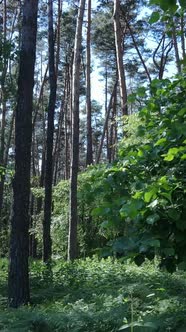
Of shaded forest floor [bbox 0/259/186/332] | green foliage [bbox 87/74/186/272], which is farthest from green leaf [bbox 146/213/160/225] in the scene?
shaded forest floor [bbox 0/259/186/332]

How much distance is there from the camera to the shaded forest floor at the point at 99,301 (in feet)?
16.3

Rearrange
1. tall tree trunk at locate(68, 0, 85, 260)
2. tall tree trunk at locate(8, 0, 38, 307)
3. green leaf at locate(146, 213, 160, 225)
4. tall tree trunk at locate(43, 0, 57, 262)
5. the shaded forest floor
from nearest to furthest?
green leaf at locate(146, 213, 160, 225)
the shaded forest floor
tall tree trunk at locate(8, 0, 38, 307)
tall tree trunk at locate(43, 0, 57, 262)
tall tree trunk at locate(68, 0, 85, 260)

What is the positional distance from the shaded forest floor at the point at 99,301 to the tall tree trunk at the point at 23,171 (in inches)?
18.3

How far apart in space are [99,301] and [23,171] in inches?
120

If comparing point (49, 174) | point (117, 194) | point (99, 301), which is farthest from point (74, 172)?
point (117, 194)

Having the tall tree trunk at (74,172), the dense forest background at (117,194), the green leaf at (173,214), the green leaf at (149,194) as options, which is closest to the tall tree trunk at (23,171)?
the dense forest background at (117,194)

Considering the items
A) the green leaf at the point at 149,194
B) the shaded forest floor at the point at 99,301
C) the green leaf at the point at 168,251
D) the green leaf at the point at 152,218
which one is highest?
the green leaf at the point at 149,194

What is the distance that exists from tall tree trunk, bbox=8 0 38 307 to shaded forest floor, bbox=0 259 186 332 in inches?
18.3

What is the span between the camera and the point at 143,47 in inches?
1134

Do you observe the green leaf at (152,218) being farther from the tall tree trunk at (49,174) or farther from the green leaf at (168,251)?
the tall tree trunk at (49,174)

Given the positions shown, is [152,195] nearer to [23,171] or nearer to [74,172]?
[23,171]

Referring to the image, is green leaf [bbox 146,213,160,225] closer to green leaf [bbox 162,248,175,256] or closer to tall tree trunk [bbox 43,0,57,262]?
green leaf [bbox 162,248,175,256]

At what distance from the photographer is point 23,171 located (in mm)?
8758

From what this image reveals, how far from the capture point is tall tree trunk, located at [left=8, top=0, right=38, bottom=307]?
8586 mm
